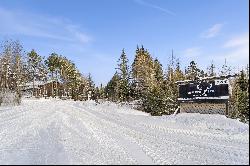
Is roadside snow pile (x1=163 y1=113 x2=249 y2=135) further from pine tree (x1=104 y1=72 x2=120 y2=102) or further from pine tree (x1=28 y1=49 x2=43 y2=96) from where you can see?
pine tree (x1=28 y1=49 x2=43 y2=96)

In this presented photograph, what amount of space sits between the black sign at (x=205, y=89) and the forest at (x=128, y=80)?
53cm

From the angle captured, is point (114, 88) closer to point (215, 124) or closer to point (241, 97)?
point (241, 97)

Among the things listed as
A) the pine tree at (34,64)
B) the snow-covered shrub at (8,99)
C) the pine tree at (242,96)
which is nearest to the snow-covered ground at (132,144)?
the pine tree at (242,96)

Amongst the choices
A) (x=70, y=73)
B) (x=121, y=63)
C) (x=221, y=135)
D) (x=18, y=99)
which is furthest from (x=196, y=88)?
(x=70, y=73)

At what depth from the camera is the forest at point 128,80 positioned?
19.9 metres

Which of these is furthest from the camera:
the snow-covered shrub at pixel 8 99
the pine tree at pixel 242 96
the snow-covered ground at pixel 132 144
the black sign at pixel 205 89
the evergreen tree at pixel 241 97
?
the snow-covered shrub at pixel 8 99

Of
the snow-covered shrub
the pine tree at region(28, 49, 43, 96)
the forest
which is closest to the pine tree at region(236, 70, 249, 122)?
the forest

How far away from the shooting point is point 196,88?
21.9 meters

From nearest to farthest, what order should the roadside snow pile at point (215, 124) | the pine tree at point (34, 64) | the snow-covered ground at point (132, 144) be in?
the snow-covered ground at point (132, 144) → the roadside snow pile at point (215, 124) → the pine tree at point (34, 64)

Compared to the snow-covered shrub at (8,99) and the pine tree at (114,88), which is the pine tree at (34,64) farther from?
the snow-covered shrub at (8,99)

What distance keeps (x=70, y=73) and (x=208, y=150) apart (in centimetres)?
9804

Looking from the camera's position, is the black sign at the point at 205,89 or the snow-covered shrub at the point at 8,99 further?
the snow-covered shrub at the point at 8,99

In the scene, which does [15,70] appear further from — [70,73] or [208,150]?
→ [208,150]

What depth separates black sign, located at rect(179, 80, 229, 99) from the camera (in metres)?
19.9
